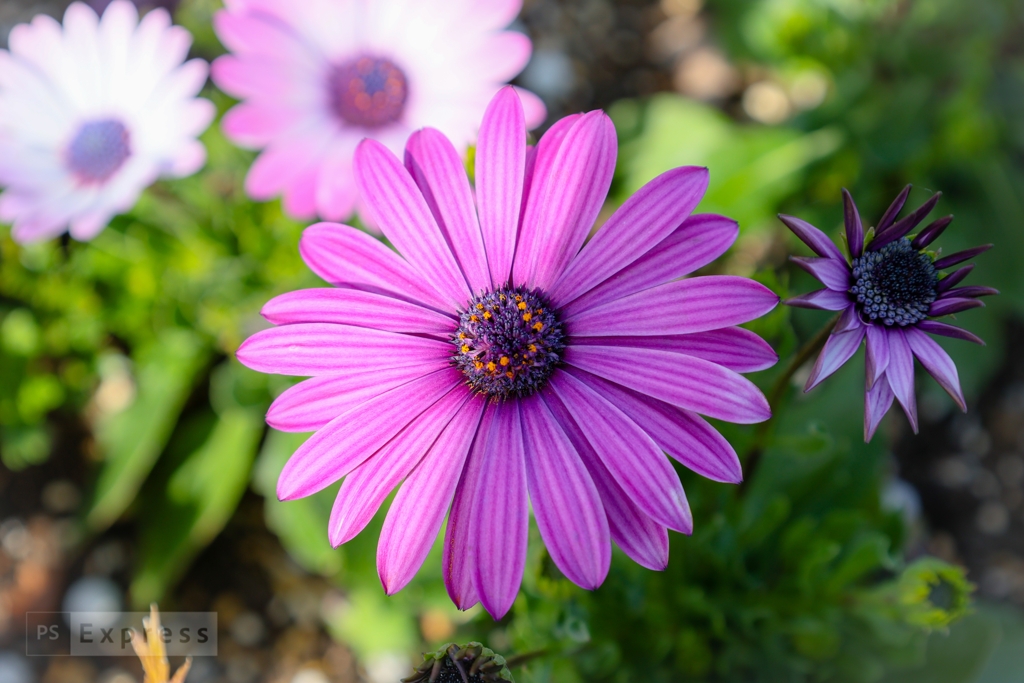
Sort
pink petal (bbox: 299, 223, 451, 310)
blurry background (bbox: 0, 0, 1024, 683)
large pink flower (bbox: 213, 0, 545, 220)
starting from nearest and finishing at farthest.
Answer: pink petal (bbox: 299, 223, 451, 310) → large pink flower (bbox: 213, 0, 545, 220) → blurry background (bbox: 0, 0, 1024, 683)

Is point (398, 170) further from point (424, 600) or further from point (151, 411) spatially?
point (151, 411)

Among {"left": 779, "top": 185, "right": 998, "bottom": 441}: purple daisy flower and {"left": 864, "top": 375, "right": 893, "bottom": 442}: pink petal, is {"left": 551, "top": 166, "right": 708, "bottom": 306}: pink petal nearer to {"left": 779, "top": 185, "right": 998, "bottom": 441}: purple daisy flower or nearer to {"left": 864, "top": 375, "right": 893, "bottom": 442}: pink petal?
{"left": 779, "top": 185, "right": 998, "bottom": 441}: purple daisy flower

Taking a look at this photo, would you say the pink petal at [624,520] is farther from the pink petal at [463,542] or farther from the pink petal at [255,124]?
the pink petal at [255,124]

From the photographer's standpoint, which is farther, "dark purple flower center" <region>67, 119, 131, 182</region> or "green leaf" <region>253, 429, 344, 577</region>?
"green leaf" <region>253, 429, 344, 577</region>

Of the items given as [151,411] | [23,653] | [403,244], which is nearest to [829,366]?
[403,244]

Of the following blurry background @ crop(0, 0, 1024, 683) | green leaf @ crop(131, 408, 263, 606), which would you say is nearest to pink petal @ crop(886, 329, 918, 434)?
blurry background @ crop(0, 0, 1024, 683)

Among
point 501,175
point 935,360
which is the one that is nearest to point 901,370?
point 935,360

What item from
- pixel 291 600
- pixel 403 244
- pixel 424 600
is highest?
pixel 291 600
